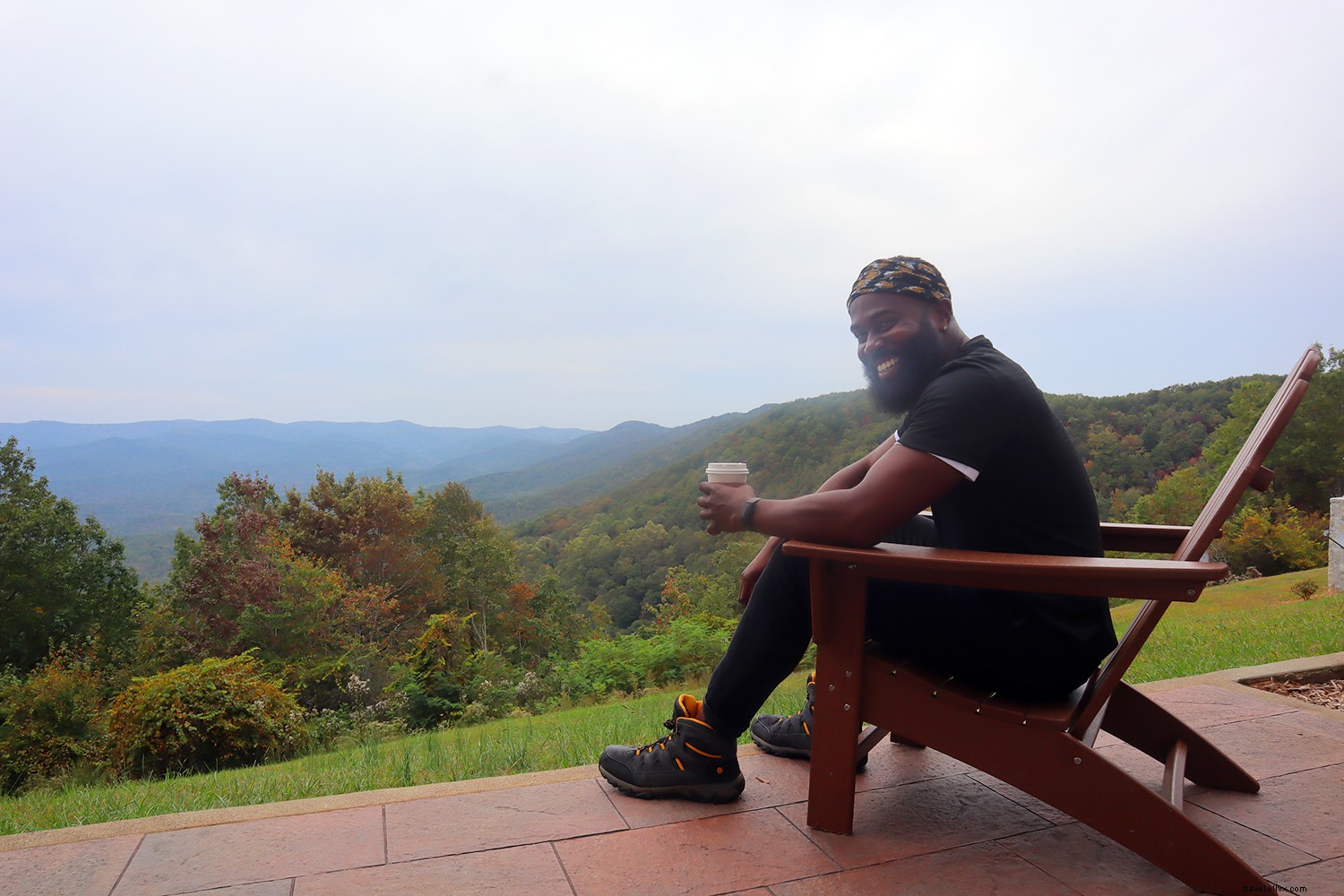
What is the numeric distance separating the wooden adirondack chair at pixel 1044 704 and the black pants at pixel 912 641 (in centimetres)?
5

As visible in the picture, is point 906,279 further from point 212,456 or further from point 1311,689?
point 212,456

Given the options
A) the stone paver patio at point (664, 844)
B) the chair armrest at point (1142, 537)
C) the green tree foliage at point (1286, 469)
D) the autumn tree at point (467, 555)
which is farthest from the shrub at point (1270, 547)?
the autumn tree at point (467, 555)

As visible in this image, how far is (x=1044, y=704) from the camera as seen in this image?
60.0 inches

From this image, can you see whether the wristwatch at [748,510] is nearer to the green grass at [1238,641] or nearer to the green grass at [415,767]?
the green grass at [415,767]

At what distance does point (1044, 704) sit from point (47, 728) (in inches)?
699

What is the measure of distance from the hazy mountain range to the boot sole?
30.4 m

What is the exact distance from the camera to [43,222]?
2921 inches

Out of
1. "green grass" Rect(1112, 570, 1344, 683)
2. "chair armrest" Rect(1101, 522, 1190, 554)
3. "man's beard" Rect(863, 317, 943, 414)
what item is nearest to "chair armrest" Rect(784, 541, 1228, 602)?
"man's beard" Rect(863, 317, 943, 414)

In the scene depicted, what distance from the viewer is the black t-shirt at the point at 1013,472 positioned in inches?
58.4

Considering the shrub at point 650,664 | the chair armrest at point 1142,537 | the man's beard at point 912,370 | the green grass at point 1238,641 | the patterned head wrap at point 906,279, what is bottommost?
the shrub at point 650,664

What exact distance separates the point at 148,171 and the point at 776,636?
64136 millimetres

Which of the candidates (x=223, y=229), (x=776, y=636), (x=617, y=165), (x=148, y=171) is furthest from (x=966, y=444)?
(x=223, y=229)

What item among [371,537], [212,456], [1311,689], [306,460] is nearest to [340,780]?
[1311,689]

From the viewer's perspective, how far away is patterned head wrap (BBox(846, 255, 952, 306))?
1.72 m
